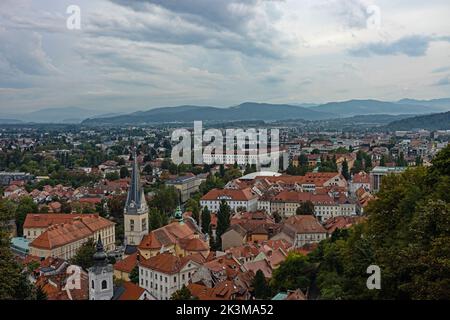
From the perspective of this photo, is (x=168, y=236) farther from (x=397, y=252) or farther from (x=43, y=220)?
(x=397, y=252)

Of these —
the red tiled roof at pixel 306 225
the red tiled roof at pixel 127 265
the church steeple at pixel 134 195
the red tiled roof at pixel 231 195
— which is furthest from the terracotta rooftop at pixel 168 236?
the red tiled roof at pixel 231 195

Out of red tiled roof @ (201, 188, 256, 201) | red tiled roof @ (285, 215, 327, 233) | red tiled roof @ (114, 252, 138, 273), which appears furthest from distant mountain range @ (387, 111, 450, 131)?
red tiled roof @ (114, 252, 138, 273)

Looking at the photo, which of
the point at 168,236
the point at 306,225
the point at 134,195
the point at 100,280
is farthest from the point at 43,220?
the point at 100,280

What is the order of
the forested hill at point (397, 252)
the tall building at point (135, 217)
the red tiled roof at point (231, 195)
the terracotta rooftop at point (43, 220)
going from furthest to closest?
the red tiled roof at point (231, 195) → the terracotta rooftop at point (43, 220) → the tall building at point (135, 217) → the forested hill at point (397, 252)

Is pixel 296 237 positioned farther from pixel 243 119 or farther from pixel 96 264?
pixel 243 119

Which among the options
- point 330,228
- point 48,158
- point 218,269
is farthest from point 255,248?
point 48,158

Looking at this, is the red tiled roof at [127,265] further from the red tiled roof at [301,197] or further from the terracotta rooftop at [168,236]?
the red tiled roof at [301,197]
